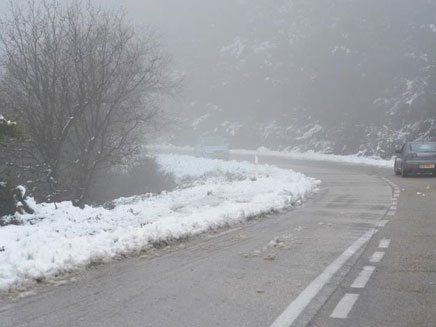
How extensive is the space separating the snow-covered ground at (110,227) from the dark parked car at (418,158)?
552 centimetres

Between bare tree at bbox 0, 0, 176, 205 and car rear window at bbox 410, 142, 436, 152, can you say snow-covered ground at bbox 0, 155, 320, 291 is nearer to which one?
bare tree at bbox 0, 0, 176, 205

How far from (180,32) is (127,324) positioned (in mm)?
80435

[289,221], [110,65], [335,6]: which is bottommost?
[289,221]

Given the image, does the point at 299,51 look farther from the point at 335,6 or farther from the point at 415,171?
the point at 415,171

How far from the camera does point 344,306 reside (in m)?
5.12

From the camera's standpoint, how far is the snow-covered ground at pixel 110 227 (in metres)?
6.60

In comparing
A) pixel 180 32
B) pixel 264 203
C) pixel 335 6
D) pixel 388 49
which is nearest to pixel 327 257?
pixel 264 203

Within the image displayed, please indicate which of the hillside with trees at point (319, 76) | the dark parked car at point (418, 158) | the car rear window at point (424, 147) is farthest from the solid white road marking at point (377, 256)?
the hillside with trees at point (319, 76)

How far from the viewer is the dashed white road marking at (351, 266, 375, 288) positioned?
5.91m

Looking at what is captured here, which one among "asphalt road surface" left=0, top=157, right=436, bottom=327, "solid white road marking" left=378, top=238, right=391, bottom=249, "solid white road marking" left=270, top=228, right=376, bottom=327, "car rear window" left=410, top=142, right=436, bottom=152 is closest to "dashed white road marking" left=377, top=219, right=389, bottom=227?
"asphalt road surface" left=0, top=157, right=436, bottom=327

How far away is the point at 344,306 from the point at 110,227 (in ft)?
22.6

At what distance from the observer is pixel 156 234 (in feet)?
28.4

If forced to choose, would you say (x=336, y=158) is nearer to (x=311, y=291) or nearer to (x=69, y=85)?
(x=69, y=85)

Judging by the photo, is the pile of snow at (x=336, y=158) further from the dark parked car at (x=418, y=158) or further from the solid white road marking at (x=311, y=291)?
the solid white road marking at (x=311, y=291)
